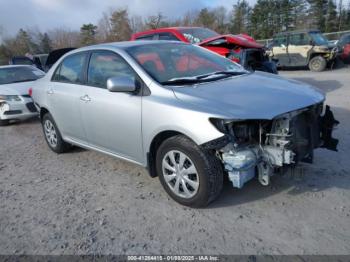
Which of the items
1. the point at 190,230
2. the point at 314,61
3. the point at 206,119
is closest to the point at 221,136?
the point at 206,119

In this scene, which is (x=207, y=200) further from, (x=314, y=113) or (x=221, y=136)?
(x=314, y=113)

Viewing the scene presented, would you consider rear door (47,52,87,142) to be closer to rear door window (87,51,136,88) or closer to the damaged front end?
rear door window (87,51,136,88)

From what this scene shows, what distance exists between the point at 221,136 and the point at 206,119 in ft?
0.68

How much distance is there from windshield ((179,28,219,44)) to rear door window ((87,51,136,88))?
14.8 feet

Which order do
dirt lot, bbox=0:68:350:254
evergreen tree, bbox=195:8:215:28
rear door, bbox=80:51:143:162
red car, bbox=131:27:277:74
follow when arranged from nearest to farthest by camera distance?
dirt lot, bbox=0:68:350:254 → rear door, bbox=80:51:143:162 → red car, bbox=131:27:277:74 → evergreen tree, bbox=195:8:215:28

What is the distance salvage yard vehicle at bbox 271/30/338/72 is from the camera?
13406mm

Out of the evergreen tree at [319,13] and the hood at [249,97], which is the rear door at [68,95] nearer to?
the hood at [249,97]

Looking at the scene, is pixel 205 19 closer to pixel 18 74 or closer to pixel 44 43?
pixel 44 43

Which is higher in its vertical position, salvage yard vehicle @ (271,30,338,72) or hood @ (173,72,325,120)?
salvage yard vehicle @ (271,30,338,72)

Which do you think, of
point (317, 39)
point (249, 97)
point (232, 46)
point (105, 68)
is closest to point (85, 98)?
point (105, 68)

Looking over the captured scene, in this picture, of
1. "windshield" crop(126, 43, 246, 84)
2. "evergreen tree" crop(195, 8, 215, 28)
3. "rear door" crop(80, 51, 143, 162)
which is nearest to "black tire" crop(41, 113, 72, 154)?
"rear door" crop(80, 51, 143, 162)

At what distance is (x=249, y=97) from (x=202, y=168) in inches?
33.1

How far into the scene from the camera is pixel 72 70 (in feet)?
15.1

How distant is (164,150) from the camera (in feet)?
10.9
